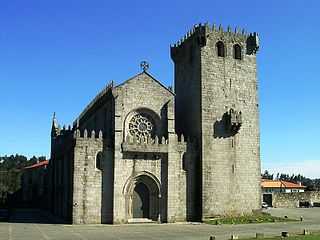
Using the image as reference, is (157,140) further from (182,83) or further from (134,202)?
(182,83)

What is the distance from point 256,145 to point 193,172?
297 inches

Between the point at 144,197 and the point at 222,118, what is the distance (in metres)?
10.7

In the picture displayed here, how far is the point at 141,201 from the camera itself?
3747 cm

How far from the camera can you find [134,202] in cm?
3719

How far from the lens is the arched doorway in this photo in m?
36.5

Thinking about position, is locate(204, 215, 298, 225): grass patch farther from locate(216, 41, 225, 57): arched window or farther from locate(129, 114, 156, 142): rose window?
locate(216, 41, 225, 57): arched window

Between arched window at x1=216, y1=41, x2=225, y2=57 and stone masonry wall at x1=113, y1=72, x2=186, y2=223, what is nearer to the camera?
stone masonry wall at x1=113, y1=72, x2=186, y2=223

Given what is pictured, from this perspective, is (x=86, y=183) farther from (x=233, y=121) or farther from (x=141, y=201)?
(x=233, y=121)

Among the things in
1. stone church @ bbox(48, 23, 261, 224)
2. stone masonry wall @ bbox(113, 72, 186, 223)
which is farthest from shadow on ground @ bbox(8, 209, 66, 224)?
stone masonry wall @ bbox(113, 72, 186, 223)

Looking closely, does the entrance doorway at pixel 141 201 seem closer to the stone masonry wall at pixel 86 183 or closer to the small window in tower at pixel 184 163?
the stone masonry wall at pixel 86 183

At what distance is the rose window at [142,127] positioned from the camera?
37.7m

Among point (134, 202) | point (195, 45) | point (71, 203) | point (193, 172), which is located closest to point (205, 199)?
point (193, 172)

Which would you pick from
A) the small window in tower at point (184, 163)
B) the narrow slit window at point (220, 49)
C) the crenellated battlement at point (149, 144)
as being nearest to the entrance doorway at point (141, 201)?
the crenellated battlement at point (149, 144)

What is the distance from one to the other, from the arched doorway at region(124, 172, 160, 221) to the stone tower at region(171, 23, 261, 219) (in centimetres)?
380
